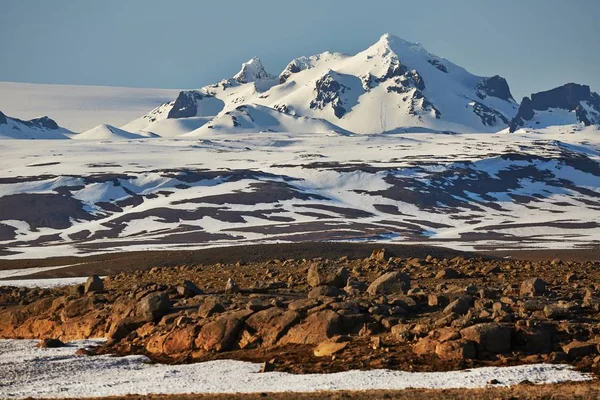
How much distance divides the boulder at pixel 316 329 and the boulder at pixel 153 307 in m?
5.41

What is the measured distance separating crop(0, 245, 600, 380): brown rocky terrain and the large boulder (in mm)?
45

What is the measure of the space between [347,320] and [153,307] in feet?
24.3

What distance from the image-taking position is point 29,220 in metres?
170

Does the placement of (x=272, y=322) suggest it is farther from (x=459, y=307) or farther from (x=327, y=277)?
(x=327, y=277)

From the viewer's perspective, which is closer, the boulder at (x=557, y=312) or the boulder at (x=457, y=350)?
the boulder at (x=457, y=350)

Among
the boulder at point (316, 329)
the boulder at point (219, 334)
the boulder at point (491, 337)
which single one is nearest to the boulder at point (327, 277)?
the boulder at point (316, 329)

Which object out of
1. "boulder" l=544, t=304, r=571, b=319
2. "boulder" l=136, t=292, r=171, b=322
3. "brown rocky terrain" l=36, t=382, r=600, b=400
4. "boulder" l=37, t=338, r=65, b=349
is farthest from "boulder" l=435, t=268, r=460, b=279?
"boulder" l=37, t=338, r=65, b=349

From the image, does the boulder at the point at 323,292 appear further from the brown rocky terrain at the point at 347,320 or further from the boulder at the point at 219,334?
the boulder at the point at 219,334

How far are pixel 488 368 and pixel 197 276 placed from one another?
22240 mm

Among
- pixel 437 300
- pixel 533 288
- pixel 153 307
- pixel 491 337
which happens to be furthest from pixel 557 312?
pixel 153 307

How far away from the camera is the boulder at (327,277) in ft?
115

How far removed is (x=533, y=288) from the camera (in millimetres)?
31375

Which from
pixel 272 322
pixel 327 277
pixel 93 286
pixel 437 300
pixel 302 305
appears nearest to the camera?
pixel 272 322

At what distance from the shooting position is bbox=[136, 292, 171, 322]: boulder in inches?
1257
